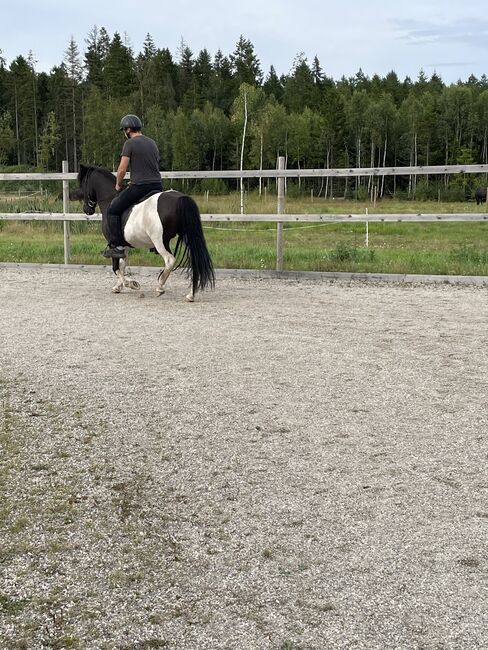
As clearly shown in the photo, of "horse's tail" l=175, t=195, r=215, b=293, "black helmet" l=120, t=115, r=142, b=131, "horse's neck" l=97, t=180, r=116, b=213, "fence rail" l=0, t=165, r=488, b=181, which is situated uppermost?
"black helmet" l=120, t=115, r=142, b=131

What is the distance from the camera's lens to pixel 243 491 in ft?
10.7

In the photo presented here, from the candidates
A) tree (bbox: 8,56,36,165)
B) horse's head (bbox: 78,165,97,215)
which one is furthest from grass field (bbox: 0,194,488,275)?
tree (bbox: 8,56,36,165)

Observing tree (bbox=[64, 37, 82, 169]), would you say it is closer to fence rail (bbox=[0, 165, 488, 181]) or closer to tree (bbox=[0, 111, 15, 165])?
tree (bbox=[0, 111, 15, 165])

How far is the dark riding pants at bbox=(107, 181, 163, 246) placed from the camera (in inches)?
343

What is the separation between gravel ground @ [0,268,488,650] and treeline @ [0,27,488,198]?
53.9m

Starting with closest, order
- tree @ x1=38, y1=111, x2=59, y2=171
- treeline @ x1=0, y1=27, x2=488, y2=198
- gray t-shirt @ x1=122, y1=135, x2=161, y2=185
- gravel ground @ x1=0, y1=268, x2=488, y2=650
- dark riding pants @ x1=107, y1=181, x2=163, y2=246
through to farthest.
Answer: gravel ground @ x1=0, y1=268, x2=488, y2=650 < gray t-shirt @ x1=122, y1=135, x2=161, y2=185 < dark riding pants @ x1=107, y1=181, x2=163, y2=246 < treeline @ x1=0, y1=27, x2=488, y2=198 < tree @ x1=38, y1=111, x2=59, y2=171

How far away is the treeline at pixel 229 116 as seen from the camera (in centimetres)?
6806

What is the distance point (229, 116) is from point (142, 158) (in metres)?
78.8

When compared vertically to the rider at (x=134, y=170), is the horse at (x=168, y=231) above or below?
below

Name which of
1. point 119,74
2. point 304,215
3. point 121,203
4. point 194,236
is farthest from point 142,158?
point 119,74

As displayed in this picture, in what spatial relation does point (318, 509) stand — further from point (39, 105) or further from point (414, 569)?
point (39, 105)

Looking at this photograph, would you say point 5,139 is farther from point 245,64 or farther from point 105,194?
point 105,194

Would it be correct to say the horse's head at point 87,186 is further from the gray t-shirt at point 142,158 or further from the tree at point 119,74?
the tree at point 119,74

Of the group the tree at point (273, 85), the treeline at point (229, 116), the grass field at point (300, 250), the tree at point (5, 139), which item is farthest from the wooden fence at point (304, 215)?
the tree at point (273, 85)
